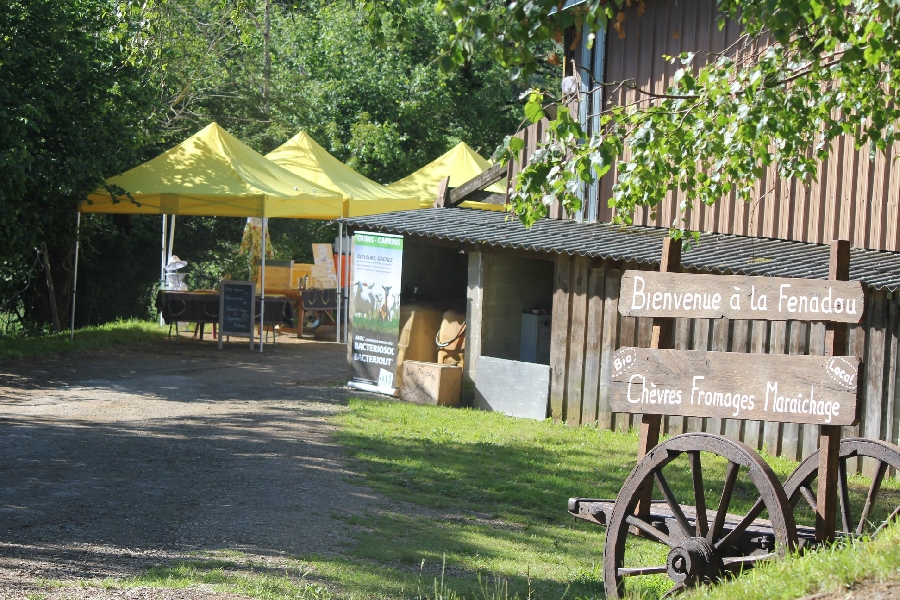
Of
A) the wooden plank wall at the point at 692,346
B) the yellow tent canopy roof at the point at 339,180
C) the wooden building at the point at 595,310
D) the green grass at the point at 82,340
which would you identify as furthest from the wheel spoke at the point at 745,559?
the yellow tent canopy roof at the point at 339,180

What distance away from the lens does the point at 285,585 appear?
573cm

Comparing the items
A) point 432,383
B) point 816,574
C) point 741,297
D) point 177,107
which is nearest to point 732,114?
point 741,297

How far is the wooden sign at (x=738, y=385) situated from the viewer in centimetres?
481

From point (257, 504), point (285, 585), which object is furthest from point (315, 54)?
point (285, 585)

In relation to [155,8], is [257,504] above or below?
below

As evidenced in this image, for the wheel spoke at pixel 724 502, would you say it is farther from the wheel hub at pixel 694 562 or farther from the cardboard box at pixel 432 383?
the cardboard box at pixel 432 383

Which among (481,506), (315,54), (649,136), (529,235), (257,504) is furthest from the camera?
(315,54)

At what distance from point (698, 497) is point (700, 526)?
8.0 inches

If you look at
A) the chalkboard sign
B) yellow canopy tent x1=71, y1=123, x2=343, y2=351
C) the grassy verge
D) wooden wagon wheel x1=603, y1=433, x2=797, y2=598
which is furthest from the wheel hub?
the chalkboard sign

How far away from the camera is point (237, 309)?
1748 cm

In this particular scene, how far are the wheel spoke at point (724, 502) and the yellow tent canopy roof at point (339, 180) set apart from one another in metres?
14.1

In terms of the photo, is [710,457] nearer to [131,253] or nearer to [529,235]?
[529,235]

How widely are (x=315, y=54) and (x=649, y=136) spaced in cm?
2399

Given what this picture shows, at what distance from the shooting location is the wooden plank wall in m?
10.3
